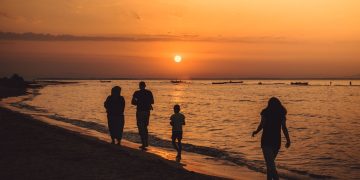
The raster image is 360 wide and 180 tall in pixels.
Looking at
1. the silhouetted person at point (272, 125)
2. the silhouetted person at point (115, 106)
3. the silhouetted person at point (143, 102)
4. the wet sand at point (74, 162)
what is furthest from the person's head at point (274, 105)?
the silhouetted person at point (115, 106)

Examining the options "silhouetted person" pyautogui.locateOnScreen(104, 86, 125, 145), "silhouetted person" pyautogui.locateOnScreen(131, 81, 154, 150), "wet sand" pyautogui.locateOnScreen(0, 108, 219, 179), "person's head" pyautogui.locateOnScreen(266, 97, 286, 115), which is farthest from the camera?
"silhouetted person" pyautogui.locateOnScreen(104, 86, 125, 145)

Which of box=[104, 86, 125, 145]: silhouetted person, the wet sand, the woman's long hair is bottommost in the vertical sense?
the wet sand

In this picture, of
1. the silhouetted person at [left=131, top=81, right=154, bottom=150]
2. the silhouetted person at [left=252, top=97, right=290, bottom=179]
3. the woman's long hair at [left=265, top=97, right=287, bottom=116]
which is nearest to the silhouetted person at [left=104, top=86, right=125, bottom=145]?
the silhouetted person at [left=131, top=81, right=154, bottom=150]

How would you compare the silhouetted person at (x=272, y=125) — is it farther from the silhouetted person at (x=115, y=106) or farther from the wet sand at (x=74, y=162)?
the silhouetted person at (x=115, y=106)

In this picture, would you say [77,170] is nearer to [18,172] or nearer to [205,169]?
[18,172]

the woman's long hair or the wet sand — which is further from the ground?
the woman's long hair

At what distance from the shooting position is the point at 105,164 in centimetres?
1055

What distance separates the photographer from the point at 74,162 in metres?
10.6

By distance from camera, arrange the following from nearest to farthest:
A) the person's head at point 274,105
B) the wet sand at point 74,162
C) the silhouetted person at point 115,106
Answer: the person's head at point 274,105
the wet sand at point 74,162
the silhouetted person at point 115,106

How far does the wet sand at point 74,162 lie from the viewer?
363 inches

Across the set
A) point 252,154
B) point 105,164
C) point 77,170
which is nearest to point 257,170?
point 252,154

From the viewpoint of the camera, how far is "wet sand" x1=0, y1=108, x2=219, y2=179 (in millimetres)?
9227

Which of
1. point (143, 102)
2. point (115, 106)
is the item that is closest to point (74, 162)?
point (115, 106)

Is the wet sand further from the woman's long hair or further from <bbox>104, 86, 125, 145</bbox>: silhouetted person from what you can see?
the woman's long hair
